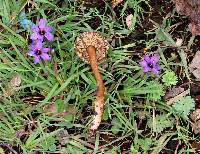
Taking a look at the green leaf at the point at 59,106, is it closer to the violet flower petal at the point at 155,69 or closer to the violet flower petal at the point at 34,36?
the violet flower petal at the point at 34,36

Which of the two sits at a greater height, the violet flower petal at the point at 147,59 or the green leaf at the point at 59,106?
the violet flower petal at the point at 147,59

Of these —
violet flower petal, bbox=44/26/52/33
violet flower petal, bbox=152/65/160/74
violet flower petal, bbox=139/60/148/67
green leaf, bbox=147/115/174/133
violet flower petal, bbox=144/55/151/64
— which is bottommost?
green leaf, bbox=147/115/174/133

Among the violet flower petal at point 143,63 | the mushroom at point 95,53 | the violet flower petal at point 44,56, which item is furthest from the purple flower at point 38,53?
the violet flower petal at point 143,63

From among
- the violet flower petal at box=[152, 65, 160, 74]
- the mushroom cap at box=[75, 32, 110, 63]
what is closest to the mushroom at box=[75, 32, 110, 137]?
the mushroom cap at box=[75, 32, 110, 63]

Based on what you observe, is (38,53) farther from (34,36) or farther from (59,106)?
(59,106)

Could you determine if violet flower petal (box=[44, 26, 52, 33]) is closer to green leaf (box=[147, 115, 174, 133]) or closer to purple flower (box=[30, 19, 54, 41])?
purple flower (box=[30, 19, 54, 41])

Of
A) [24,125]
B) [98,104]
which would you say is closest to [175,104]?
[98,104]

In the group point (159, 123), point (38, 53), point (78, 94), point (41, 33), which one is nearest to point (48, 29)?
point (41, 33)
